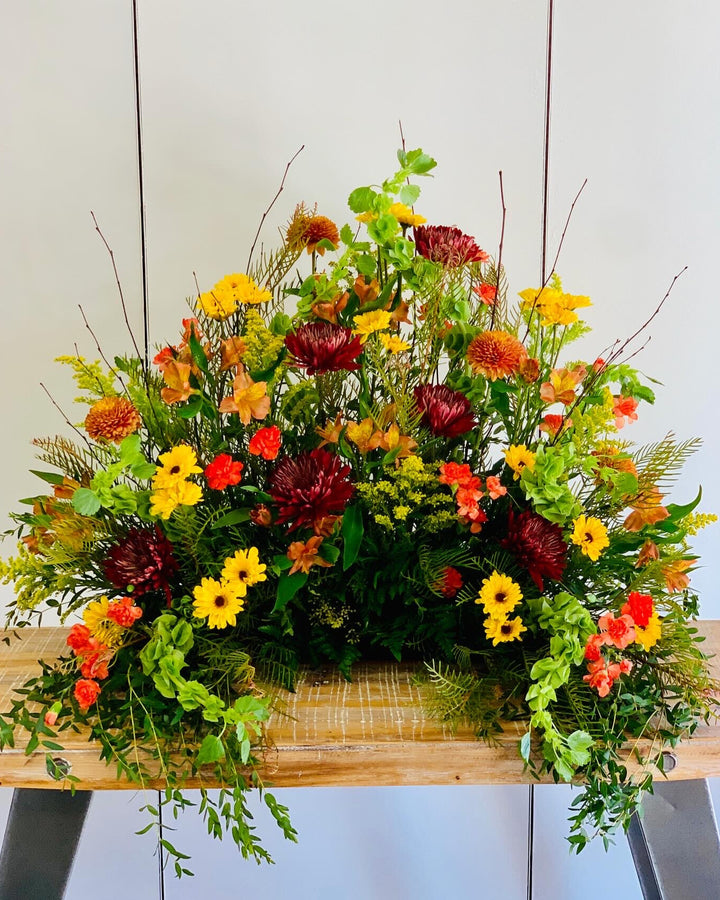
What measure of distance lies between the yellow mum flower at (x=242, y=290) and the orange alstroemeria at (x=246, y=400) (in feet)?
0.27

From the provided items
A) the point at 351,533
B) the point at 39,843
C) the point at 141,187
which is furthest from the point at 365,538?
the point at 141,187

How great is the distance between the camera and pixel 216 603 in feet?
2.27

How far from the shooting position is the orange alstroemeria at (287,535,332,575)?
0.70m

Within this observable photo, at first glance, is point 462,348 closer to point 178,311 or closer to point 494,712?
point 494,712

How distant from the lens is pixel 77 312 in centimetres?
A: 110

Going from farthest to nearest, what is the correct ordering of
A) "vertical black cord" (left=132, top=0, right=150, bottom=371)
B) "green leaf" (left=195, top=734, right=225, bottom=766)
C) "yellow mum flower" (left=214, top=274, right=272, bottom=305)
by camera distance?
"vertical black cord" (left=132, top=0, right=150, bottom=371)
"yellow mum flower" (left=214, top=274, right=272, bottom=305)
"green leaf" (left=195, top=734, right=225, bottom=766)

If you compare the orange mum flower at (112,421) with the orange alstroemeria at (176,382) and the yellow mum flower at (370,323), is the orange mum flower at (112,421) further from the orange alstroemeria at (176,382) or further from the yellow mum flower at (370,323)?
the yellow mum flower at (370,323)

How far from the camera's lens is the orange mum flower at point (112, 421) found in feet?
2.32

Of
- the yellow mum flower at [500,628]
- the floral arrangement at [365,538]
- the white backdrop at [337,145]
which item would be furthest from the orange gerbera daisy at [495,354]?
the white backdrop at [337,145]

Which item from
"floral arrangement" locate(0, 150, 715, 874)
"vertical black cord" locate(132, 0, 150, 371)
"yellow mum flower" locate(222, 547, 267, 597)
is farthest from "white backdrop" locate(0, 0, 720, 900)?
"yellow mum flower" locate(222, 547, 267, 597)

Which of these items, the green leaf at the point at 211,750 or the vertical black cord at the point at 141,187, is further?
the vertical black cord at the point at 141,187

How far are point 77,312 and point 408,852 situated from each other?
3.14 feet

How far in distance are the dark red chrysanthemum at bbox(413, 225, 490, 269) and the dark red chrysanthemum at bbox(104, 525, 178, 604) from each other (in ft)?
1.17

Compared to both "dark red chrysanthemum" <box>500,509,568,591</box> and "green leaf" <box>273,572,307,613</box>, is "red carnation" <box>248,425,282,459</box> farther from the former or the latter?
"dark red chrysanthemum" <box>500,509,568,591</box>
